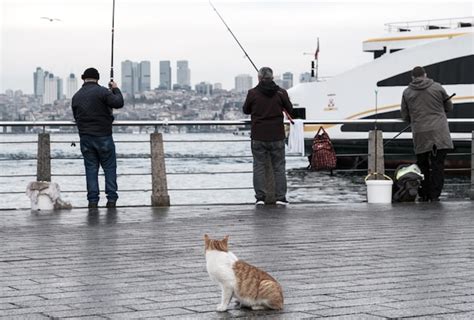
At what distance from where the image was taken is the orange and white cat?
223 inches

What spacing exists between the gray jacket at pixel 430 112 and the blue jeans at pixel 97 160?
12.1 feet

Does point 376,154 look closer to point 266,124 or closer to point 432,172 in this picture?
point 432,172

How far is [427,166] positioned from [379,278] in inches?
296

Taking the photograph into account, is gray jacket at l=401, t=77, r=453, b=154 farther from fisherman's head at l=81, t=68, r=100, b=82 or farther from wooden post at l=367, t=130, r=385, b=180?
fisherman's head at l=81, t=68, r=100, b=82

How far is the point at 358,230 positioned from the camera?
10180 millimetres

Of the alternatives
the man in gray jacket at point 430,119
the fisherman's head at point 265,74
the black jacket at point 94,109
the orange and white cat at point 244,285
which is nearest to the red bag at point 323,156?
the man in gray jacket at point 430,119

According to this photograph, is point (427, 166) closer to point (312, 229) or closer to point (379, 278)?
point (312, 229)

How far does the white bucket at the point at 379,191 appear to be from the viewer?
1385cm

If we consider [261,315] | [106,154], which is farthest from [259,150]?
[261,315]

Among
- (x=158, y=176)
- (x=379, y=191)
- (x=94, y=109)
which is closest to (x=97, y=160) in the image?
(x=94, y=109)

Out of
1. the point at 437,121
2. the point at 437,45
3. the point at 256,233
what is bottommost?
the point at 256,233

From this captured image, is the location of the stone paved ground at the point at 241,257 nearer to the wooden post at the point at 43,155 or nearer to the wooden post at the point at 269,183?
the wooden post at the point at 43,155

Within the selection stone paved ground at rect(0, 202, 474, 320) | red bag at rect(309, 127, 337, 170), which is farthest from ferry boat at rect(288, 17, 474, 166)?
stone paved ground at rect(0, 202, 474, 320)

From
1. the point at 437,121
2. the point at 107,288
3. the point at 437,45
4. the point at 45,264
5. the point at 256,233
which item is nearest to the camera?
the point at 107,288
